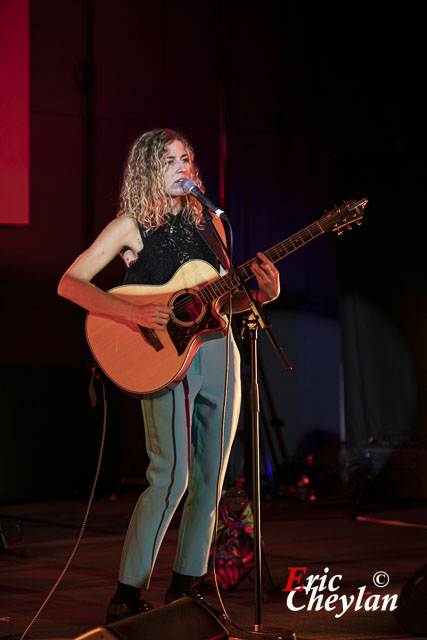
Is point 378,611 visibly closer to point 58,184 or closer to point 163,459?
point 163,459

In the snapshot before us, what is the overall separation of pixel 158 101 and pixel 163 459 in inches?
218

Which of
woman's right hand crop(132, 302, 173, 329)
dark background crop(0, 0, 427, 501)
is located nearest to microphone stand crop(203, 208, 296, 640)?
woman's right hand crop(132, 302, 173, 329)

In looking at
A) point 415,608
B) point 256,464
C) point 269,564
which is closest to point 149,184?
point 256,464

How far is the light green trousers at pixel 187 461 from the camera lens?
323cm

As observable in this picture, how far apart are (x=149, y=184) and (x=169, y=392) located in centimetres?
77

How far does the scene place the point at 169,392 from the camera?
10.5ft

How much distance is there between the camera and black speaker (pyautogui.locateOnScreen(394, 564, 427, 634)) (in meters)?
3.12

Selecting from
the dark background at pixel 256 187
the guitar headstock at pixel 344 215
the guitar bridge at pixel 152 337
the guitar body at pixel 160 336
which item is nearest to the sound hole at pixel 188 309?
the guitar body at pixel 160 336

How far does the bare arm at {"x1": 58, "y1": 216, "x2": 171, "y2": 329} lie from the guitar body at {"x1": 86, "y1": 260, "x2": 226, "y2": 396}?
5 centimetres

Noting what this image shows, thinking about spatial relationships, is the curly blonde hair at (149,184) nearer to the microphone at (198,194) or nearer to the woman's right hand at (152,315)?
the microphone at (198,194)

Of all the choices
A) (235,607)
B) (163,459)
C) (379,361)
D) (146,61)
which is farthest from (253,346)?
(146,61)

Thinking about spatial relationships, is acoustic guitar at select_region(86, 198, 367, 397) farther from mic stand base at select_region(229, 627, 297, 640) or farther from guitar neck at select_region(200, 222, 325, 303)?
mic stand base at select_region(229, 627, 297, 640)

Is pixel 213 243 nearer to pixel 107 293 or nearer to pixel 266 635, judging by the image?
pixel 107 293

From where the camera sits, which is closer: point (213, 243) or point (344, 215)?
point (344, 215)
